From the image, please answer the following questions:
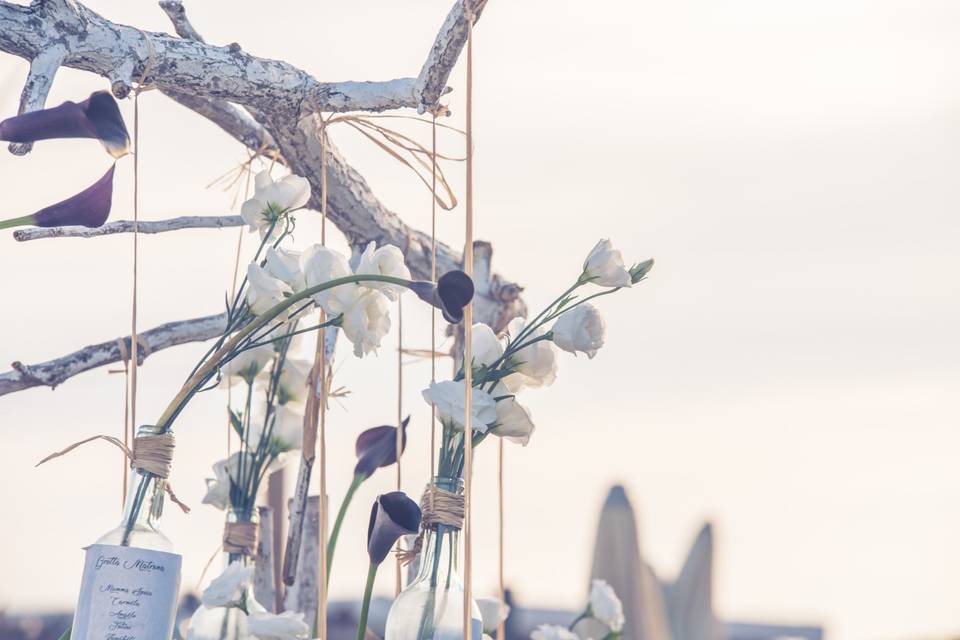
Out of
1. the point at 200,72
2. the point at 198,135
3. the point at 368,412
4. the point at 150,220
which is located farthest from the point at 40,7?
the point at 368,412

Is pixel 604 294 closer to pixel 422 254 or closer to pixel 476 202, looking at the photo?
pixel 476 202

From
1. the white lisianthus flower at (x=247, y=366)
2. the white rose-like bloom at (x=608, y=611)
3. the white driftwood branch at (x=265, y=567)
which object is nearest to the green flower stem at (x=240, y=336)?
the white lisianthus flower at (x=247, y=366)

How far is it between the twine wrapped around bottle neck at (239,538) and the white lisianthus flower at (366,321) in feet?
0.88

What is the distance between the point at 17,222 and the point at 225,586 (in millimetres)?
301

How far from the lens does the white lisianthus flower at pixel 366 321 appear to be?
91 centimetres

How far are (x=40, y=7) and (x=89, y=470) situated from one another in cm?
45

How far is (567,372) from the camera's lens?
3.36 feet

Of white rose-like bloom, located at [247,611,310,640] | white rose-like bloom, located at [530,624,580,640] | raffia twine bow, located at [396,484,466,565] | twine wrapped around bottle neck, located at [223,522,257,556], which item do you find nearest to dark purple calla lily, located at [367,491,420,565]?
raffia twine bow, located at [396,484,466,565]

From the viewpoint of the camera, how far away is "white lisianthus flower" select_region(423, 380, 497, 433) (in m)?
0.89

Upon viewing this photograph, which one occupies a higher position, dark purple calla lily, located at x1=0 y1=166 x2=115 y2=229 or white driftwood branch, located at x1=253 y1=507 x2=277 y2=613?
dark purple calla lily, located at x1=0 y1=166 x2=115 y2=229

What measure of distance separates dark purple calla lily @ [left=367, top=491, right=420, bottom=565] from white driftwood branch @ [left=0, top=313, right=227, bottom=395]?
0.37 meters

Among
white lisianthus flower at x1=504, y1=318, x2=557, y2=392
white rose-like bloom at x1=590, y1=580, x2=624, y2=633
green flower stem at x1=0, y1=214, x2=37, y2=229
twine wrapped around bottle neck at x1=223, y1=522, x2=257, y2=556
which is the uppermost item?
green flower stem at x1=0, y1=214, x2=37, y2=229

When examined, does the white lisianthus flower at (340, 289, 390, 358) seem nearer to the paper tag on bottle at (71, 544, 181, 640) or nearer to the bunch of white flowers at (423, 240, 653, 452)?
the bunch of white flowers at (423, 240, 653, 452)

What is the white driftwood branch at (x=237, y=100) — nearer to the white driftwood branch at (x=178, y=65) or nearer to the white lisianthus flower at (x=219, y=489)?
the white driftwood branch at (x=178, y=65)
